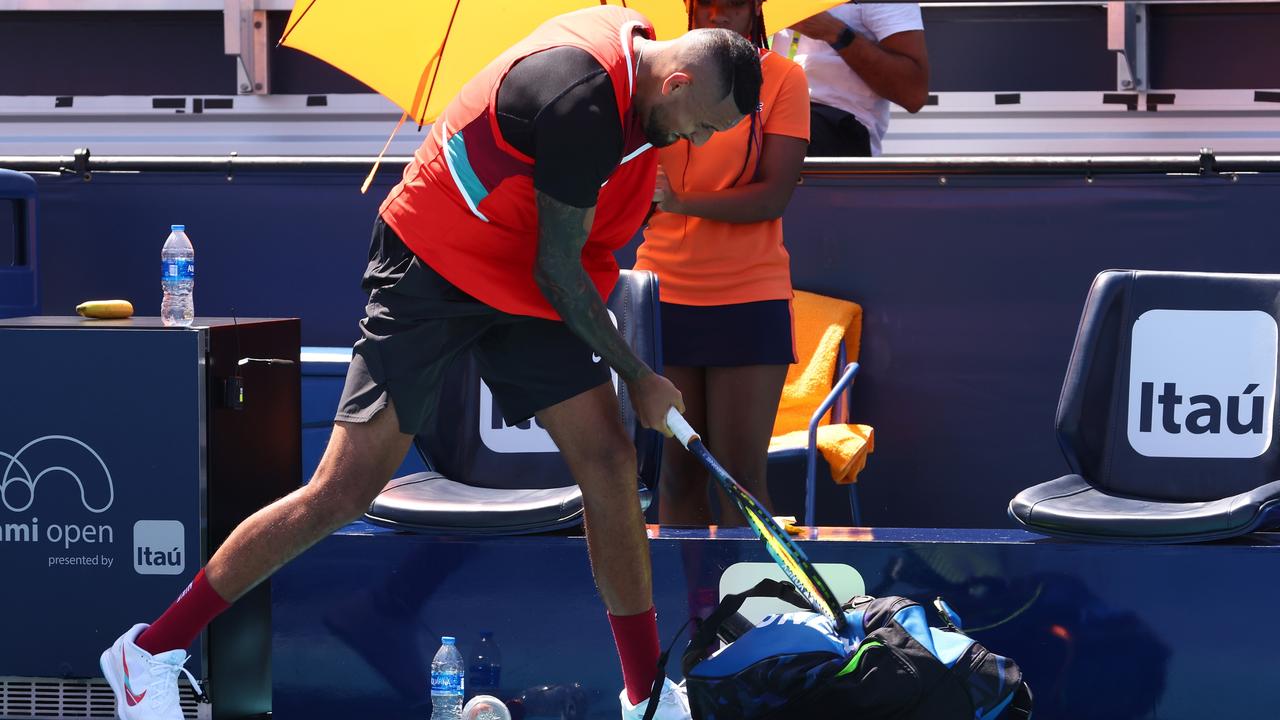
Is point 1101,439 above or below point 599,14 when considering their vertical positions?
below

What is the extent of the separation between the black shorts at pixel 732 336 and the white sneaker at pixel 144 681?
4.67ft

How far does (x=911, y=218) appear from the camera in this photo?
4.61 meters

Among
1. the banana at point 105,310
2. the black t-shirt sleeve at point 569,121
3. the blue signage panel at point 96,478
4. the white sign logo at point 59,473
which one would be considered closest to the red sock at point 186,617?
the blue signage panel at point 96,478

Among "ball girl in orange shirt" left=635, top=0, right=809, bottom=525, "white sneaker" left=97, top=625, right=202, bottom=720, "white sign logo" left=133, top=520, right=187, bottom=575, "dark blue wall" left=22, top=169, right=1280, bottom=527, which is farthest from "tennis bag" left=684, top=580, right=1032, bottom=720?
"dark blue wall" left=22, top=169, right=1280, bottom=527

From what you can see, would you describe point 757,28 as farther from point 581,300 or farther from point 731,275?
point 581,300

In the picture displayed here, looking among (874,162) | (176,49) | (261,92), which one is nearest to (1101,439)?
(874,162)

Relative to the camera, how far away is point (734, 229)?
3908mm

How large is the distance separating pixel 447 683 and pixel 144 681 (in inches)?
26.2

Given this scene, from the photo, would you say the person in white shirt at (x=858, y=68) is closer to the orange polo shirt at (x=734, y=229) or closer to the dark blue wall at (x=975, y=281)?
the dark blue wall at (x=975, y=281)

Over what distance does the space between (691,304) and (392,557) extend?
0.99 m

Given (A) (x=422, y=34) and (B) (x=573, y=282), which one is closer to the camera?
(B) (x=573, y=282)

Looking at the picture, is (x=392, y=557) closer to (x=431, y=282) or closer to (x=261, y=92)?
(x=431, y=282)

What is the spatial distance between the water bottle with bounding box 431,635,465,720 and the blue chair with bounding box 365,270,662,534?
28 centimetres

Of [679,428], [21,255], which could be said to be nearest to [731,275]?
[679,428]
